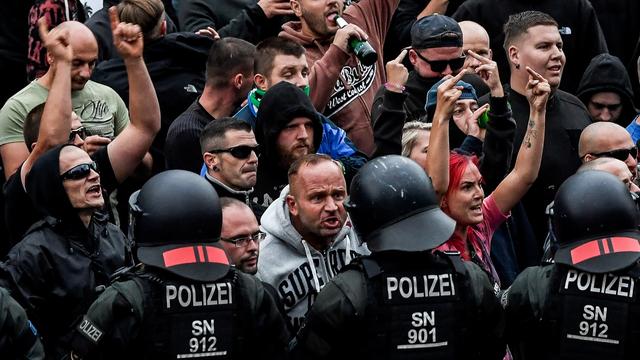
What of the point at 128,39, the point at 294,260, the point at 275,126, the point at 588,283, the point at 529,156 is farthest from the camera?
the point at 529,156

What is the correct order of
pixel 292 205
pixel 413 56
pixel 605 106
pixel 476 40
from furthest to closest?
pixel 605 106
pixel 476 40
pixel 413 56
pixel 292 205

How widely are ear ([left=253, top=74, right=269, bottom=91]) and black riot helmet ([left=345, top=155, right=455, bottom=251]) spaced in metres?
2.38

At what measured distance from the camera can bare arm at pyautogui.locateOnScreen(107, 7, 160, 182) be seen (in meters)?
8.27

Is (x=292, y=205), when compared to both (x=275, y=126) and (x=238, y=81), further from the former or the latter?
(x=238, y=81)

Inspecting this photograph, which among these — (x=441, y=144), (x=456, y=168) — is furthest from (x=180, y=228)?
(x=456, y=168)

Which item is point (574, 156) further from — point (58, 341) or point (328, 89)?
point (58, 341)

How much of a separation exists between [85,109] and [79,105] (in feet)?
0.15

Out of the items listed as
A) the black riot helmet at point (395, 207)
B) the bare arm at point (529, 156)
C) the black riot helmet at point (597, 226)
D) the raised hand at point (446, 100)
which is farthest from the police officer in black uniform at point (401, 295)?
the bare arm at point (529, 156)

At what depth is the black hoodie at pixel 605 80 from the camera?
10.2 m

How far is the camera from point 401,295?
6.47 metres

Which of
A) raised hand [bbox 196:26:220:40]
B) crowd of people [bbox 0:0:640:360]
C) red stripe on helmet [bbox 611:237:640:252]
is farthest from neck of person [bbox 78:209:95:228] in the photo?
red stripe on helmet [bbox 611:237:640:252]

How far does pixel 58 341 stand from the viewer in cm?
742

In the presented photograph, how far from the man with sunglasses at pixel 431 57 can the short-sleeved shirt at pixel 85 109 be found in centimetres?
185

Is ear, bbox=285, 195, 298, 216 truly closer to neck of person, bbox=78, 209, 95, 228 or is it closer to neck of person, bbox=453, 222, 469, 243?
neck of person, bbox=453, 222, 469, 243
